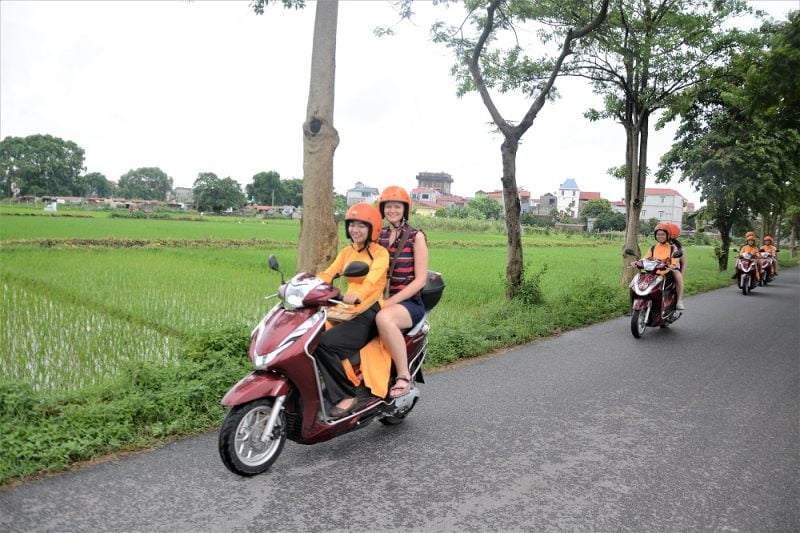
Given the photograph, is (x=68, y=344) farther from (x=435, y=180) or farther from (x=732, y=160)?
(x=435, y=180)

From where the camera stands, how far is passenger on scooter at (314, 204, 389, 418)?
11.7 ft

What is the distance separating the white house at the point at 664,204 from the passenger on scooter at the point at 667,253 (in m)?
91.4

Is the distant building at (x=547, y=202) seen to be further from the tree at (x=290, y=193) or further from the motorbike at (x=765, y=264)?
the motorbike at (x=765, y=264)

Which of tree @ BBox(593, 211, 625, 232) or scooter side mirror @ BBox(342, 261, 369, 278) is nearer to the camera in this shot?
scooter side mirror @ BBox(342, 261, 369, 278)

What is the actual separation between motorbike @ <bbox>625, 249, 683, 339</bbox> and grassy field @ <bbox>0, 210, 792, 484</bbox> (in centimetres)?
97

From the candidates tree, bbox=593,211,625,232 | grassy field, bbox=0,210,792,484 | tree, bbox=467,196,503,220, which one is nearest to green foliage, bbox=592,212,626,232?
tree, bbox=593,211,625,232

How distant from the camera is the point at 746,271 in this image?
14.6m

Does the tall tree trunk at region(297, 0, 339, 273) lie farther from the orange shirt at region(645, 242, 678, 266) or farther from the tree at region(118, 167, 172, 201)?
the tree at region(118, 167, 172, 201)

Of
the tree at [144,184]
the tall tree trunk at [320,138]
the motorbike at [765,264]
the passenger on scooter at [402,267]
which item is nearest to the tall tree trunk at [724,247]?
the motorbike at [765,264]

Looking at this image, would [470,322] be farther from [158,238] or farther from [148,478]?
[158,238]

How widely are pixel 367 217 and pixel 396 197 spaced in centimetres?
36

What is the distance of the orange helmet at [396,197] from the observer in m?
3.94

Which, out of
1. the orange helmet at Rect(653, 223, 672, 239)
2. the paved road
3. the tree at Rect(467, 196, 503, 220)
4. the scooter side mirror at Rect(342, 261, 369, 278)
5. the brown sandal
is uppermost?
the tree at Rect(467, 196, 503, 220)

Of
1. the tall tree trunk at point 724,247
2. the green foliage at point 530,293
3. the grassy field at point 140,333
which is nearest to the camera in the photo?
the grassy field at point 140,333
